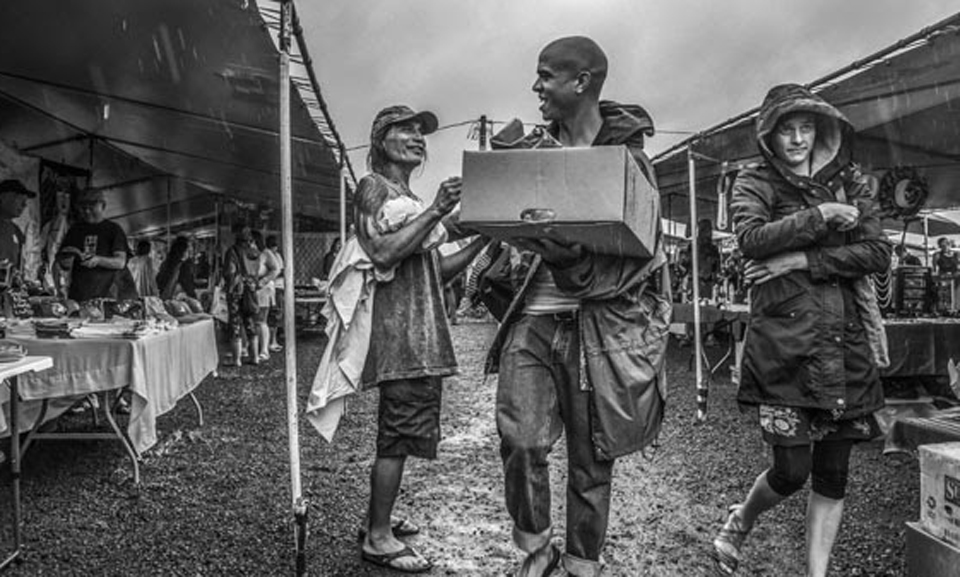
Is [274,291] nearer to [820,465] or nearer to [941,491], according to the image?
[820,465]

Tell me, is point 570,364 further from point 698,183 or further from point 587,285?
point 698,183

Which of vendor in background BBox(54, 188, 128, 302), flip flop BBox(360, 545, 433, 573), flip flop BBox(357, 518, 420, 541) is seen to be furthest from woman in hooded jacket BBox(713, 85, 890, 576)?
vendor in background BBox(54, 188, 128, 302)

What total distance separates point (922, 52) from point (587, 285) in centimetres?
469

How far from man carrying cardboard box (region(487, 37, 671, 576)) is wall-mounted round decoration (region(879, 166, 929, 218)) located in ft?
22.9

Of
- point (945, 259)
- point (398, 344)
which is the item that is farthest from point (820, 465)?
point (945, 259)

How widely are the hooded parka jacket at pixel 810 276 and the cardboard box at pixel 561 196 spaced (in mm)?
887

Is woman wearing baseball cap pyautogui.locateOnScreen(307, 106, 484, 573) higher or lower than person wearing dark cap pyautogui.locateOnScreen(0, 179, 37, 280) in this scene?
lower

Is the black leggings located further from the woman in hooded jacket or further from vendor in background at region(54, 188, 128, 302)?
vendor in background at region(54, 188, 128, 302)

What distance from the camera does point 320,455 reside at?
5.55 meters

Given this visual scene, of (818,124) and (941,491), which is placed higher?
(818,124)

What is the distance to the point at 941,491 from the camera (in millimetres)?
2625

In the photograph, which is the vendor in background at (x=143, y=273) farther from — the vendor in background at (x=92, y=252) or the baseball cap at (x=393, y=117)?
the baseball cap at (x=393, y=117)

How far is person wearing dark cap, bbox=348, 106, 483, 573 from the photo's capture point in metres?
3.16

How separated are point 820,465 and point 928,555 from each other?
440mm
